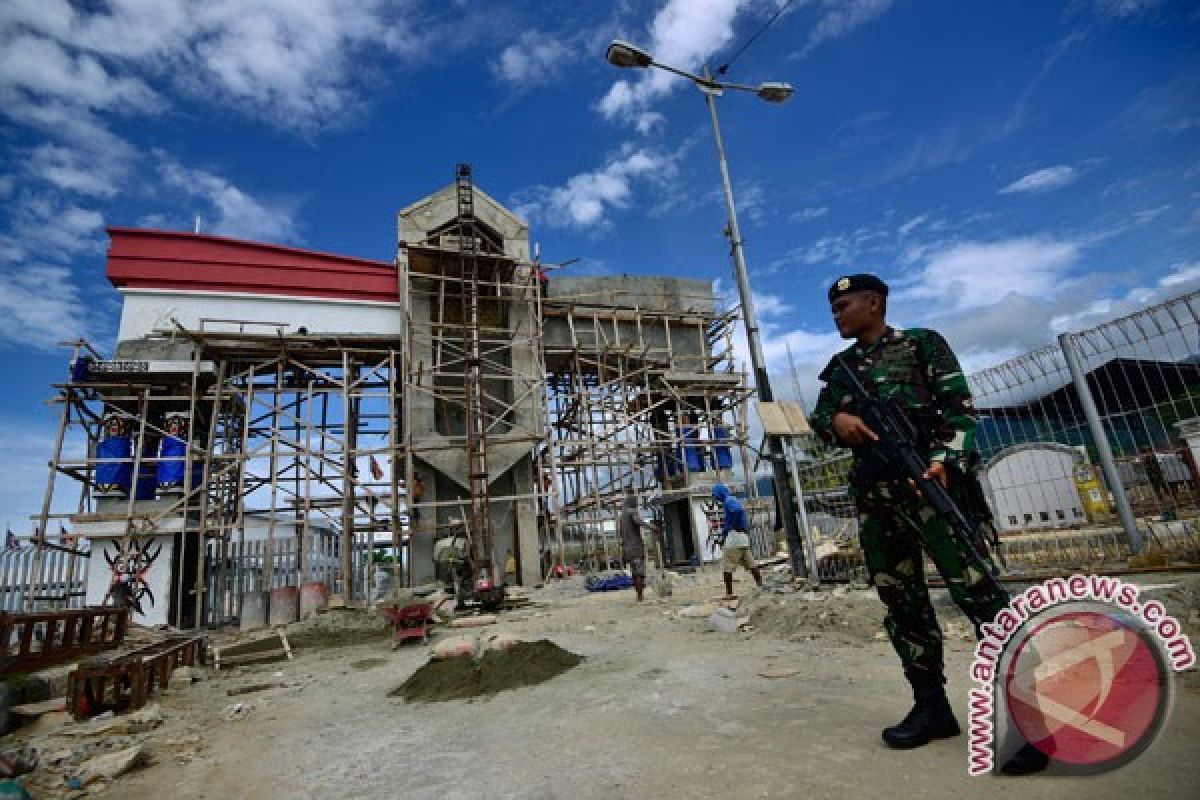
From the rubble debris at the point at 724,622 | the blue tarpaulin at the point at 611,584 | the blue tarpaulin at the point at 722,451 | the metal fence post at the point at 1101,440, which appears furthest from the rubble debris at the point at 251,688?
the blue tarpaulin at the point at 722,451

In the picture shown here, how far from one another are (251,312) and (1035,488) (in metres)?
17.1

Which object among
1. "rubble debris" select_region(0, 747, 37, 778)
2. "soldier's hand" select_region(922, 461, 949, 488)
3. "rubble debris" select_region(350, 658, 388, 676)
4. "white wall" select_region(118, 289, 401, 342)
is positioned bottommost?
"rubble debris" select_region(350, 658, 388, 676)

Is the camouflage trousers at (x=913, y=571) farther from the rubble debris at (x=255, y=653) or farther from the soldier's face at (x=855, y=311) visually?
the rubble debris at (x=255, y=653)

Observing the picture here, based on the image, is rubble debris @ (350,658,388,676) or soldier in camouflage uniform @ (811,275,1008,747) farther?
rubble debris @ (350,658,388,676)

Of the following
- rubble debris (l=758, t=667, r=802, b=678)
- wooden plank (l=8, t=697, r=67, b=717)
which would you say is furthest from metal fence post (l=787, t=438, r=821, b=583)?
wooden plank (l=8, t=697, r=67, b=717)

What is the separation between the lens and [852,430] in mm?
2566

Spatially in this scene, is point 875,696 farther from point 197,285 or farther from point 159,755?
point 197,285

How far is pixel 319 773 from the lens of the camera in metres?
2.91

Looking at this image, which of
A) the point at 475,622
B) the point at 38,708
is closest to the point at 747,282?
the point at 475,622

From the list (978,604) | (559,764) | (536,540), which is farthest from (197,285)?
(978,604)

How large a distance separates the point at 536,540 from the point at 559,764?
12442mm

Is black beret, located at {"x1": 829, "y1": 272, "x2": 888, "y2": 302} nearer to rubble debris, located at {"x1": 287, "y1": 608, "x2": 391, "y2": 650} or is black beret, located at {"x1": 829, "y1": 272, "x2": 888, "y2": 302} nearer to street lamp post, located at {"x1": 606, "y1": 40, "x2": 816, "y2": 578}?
street lamp post, located at {"x1": 606, "y1": 40, "x2": 816, "y2": 578}

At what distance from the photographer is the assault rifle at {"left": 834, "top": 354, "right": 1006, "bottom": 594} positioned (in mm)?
2252

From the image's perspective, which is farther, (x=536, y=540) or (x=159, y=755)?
(x=536, y=540)
